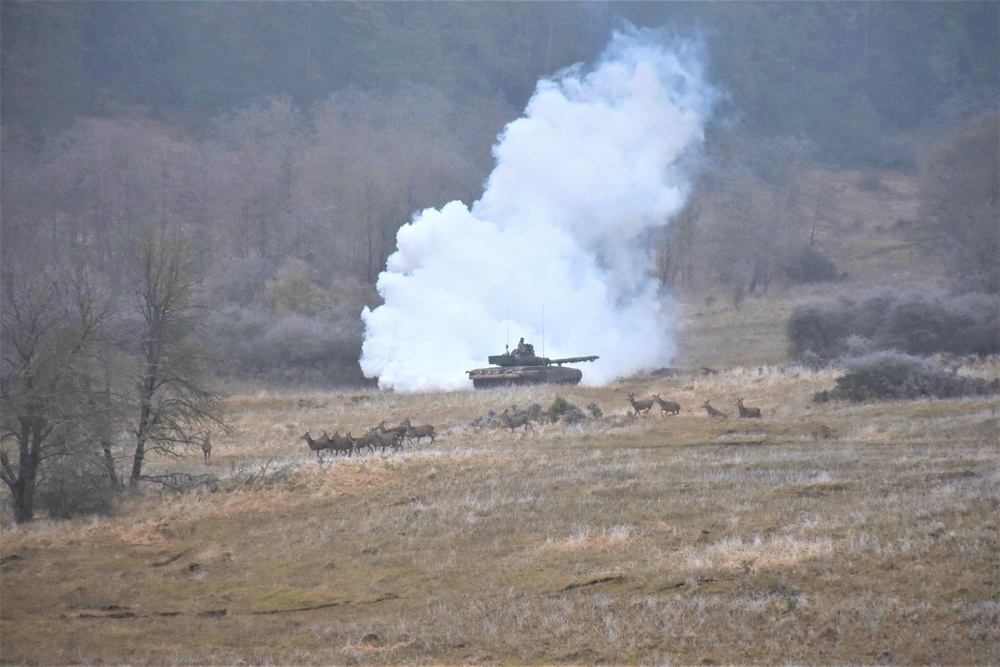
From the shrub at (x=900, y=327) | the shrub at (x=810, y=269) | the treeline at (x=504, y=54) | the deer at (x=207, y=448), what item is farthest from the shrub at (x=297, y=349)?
the treeline at (x=504, y=54)

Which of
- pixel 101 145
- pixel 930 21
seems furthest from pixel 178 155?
pixel 930 21

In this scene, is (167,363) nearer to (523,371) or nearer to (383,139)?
(523,371)

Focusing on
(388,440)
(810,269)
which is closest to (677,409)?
(388,440)

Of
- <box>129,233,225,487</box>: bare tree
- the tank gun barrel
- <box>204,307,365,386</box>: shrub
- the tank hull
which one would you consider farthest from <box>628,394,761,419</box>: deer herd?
<box>204,307,365,386</box>: shrub

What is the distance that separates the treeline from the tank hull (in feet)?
200

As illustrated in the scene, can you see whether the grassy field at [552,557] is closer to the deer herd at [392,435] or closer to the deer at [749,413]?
the deer herd at [392,435]

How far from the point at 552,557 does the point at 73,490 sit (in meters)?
11.0

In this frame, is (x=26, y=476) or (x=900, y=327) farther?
(x=900, y=327)

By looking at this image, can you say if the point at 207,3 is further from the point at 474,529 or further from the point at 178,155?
the point at 474,529

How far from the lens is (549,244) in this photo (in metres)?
52.7

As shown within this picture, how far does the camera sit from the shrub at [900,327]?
4791 centimetres

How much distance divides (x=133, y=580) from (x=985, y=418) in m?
21.4

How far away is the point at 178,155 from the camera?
91.2 m

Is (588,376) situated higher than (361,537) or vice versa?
(588,376)
